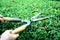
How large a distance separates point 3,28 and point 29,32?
19.6 inches

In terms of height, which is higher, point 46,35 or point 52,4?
point 52,4

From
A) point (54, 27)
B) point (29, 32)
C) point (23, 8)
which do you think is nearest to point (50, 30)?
point (54, 27)

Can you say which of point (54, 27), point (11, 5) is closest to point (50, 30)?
point (54, 27)

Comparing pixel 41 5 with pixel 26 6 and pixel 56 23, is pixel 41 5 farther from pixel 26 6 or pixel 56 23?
pixel 56 23

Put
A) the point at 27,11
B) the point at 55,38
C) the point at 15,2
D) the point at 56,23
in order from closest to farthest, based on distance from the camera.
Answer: the point at 55,38, the point at 56,23, the point at 27,11, the point at 15,2

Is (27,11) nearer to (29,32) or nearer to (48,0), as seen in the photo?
(29,32)

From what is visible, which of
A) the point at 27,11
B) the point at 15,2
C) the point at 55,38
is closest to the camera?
the point at 55,38

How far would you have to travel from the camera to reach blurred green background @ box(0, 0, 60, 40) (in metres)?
2.83

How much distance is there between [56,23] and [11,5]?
1.45 m

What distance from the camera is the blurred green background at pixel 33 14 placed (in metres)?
2.83

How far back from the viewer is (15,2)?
443cm

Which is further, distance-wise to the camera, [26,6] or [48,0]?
[48,0]

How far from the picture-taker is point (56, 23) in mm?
3029

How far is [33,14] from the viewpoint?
3.42 m
